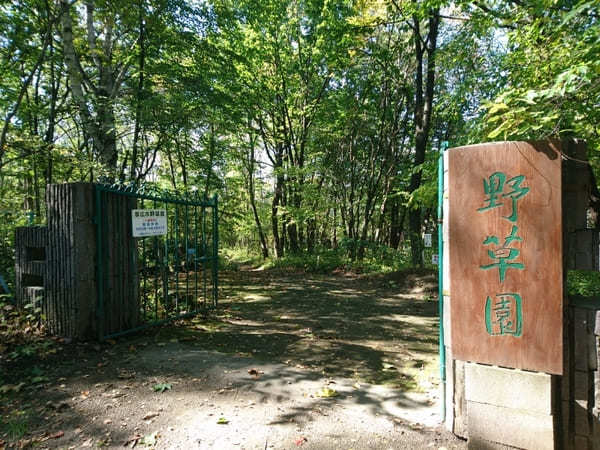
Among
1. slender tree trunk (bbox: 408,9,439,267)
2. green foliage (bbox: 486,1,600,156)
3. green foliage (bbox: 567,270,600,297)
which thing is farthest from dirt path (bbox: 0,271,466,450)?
slender tree trunk (bbox: 408,9,439,267)

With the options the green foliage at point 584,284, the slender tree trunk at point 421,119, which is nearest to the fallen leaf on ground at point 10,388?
the green foliage at point 584,284

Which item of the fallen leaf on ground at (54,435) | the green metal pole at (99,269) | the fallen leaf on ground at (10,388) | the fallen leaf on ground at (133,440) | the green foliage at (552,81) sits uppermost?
the green foliage at (552,81)

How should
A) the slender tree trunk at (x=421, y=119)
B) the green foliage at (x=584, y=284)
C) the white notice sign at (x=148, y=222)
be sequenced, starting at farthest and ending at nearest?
the slender tree trunk at (x=421, y=119) → the green foliage at (x=584, y=284) → the white notice sign at (x=148, y=222)

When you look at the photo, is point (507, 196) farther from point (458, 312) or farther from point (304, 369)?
point (304, 369)

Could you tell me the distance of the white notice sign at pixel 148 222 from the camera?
4906mm

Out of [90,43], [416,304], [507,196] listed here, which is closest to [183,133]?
[90,43]

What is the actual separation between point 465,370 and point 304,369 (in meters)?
1.93

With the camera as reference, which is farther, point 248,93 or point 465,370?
point 248,93

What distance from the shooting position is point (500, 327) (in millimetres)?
2330

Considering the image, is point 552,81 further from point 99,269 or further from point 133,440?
point 99,269

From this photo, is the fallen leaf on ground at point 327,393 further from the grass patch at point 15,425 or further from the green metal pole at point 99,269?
→ the green metal pole at point 99,269

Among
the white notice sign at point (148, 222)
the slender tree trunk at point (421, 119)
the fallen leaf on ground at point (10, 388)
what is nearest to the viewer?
the fallen leaf on ground at point (10, 388)

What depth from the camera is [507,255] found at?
90.7 inches

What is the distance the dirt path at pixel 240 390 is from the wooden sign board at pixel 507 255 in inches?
37.0
